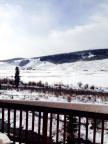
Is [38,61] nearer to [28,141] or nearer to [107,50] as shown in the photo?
[107,50]

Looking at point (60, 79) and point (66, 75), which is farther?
point (66, 75)

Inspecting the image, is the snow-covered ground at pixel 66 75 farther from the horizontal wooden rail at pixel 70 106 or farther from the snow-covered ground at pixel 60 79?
the horizontal wooden rail at pixel 70 106

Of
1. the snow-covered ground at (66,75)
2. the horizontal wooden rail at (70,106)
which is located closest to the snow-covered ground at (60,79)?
the snow-covered ground at (66,75)

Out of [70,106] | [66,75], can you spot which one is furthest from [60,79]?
[70,106]

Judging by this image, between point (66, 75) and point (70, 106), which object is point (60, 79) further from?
point (70, 106)

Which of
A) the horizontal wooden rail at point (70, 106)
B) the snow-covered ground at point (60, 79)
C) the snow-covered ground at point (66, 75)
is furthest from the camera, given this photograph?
the snow-covered ground at point (66, 75)

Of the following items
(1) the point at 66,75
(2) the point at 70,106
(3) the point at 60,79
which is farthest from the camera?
(1) the point at 66,75

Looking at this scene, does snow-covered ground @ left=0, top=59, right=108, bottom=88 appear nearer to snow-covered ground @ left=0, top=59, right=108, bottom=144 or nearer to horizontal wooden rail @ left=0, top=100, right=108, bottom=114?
snow-covered ground @ left=0, top=59, right=108, bottom=144

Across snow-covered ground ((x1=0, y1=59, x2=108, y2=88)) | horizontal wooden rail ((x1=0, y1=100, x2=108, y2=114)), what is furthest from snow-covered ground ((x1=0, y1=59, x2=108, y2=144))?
horizontal wooden rail ((x1=0, y1=100, x2=108, y2=114))

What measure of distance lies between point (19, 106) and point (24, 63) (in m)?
182

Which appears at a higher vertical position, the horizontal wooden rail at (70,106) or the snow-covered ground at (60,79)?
the horizontal wooden rail at (70,106)

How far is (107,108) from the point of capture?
4832 mm

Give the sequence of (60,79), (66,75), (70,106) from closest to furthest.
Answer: (70,106), (60,79), (66,75)

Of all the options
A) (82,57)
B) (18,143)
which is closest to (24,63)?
(82,57)
